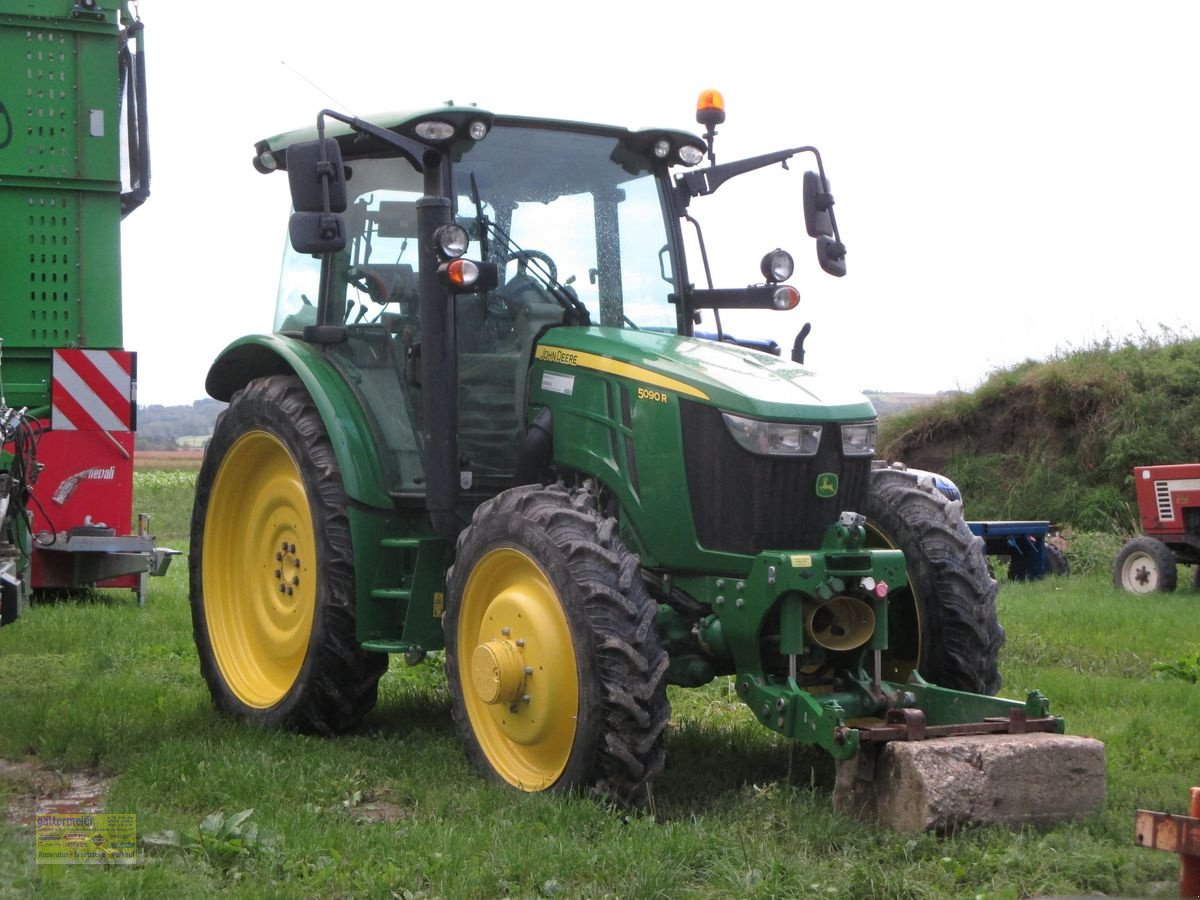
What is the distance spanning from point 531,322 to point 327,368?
40.2 inches

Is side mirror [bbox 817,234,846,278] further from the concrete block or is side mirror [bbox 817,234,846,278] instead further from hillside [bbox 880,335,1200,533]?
hillside [bbox 880,335,1200,533]

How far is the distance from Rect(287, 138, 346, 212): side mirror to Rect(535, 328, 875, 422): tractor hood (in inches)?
41.2

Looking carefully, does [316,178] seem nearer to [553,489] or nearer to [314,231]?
[314,231]

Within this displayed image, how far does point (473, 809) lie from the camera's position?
5246mm

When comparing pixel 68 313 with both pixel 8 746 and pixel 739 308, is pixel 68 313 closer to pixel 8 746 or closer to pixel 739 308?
pixel 8 746

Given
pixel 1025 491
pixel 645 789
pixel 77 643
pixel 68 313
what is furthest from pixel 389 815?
pixel 1025 491

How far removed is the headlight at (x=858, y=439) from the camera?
18.2 feet

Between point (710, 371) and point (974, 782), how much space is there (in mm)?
1748

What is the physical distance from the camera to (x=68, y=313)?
32.1 feet

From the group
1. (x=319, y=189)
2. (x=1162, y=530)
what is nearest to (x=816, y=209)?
(x=319, y=189)

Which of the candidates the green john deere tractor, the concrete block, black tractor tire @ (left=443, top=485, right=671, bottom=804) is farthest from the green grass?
the concrete block

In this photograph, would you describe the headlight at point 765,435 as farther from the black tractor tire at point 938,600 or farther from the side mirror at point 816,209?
the side mirror at point 816,209

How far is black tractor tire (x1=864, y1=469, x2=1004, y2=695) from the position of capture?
588 centimetres

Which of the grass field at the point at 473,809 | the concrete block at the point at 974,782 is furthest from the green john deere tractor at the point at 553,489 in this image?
the grass field at the point at 473,809
